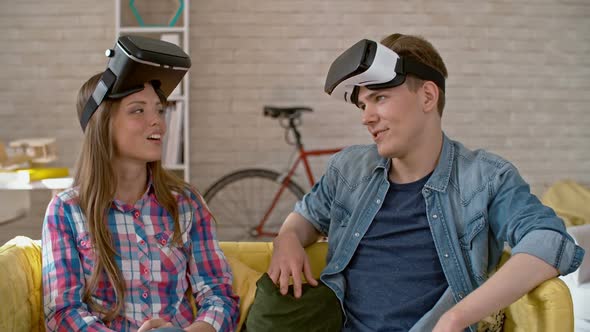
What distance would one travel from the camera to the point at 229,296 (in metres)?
2.01

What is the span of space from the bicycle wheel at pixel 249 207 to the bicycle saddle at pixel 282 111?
17.7 inches

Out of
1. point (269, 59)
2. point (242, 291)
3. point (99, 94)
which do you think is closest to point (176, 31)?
point (269, 59)

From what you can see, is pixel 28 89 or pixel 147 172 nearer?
pixel 147 172

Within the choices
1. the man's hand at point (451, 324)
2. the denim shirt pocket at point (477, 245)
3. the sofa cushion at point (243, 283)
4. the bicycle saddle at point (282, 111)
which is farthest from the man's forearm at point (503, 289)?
the bicycle saddle at point (282, 111)

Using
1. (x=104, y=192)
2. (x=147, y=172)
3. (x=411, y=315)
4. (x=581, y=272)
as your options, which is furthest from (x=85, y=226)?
(x=581, y=272)

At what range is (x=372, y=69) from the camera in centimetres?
187

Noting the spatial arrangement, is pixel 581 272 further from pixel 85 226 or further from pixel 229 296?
pixel 85 226

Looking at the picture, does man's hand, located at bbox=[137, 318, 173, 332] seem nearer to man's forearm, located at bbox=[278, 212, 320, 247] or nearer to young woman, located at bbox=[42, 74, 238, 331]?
young woman, located at bbox=[42, 74, 238, 331]

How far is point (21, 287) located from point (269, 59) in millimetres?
2916

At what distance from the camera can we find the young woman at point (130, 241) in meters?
1.86

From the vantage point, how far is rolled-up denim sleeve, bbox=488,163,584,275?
65.2 inches

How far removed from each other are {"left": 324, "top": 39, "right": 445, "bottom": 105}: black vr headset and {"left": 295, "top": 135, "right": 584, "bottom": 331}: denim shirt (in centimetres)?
24

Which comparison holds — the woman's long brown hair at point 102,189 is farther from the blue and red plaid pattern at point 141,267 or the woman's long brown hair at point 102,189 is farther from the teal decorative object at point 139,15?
the teal decorative object at point 139,15

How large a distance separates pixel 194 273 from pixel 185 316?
0.12 m
